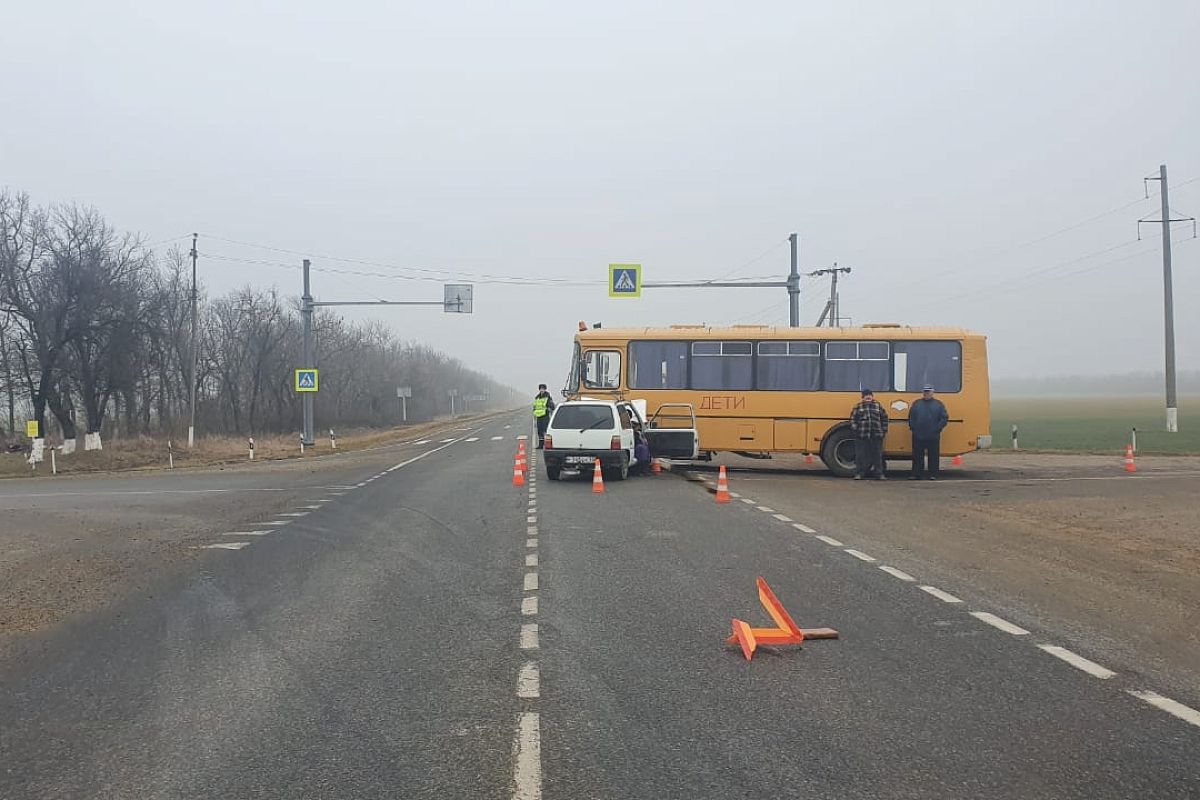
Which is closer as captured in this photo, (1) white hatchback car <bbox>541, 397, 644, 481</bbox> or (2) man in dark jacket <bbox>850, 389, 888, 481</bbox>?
(1) white hatchback car <bbox>541, 397, 644, 481</bbox>

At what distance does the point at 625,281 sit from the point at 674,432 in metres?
11.0

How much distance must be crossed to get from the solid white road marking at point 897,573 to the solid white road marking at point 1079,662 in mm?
2526

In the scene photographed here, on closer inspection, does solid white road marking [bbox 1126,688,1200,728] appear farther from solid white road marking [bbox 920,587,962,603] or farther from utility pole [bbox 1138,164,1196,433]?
utility pole [bbox 1138,164,1196,433]

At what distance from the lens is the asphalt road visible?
4207 mm

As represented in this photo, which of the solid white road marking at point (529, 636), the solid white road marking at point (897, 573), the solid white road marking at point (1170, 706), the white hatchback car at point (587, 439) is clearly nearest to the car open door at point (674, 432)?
the white hatchback car at point (587, 439)

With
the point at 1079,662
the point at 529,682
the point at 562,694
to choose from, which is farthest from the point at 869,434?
the point at 562,694

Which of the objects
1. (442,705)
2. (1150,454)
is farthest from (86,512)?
(1150,454)

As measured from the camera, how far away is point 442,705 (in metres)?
5.23

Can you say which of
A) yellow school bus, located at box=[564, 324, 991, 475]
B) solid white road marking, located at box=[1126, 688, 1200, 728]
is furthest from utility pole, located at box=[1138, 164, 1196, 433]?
solid white road marking, located at box=[1126, 688, 1200, 728]

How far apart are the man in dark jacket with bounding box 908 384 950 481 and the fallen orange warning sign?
1476 cm

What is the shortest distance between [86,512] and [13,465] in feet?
68.0

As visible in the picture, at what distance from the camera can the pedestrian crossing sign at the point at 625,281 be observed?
31812 millimetres

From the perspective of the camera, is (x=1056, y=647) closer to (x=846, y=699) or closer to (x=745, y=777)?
(x=846, y=699)

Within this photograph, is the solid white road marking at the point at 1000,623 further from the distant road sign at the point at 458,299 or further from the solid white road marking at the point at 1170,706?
the distant road sign at the point at 458,299
